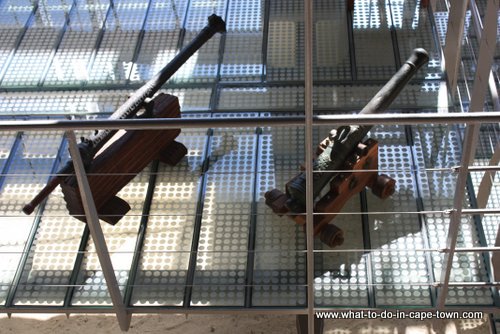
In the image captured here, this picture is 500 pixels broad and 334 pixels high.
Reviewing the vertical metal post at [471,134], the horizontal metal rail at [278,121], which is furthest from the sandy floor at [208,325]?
the horizontal metal rail at [278,121]

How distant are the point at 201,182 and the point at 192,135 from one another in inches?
6.4

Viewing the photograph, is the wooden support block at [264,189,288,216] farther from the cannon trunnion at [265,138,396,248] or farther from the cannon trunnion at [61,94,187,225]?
the cannon trunnion at [61,94,187,225]

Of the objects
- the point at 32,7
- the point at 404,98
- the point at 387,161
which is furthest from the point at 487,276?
the point at 32,7

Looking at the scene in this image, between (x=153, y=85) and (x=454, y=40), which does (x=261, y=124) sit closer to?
(x=153, y=85)

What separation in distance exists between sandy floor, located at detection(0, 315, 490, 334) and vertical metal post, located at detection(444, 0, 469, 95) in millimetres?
709

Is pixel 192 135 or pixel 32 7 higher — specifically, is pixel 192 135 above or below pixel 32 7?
below

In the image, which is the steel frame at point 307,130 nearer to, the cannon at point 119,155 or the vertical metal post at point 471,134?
the vertical metal post at point 471,134

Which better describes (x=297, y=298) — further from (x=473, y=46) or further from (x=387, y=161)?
(x=473, y=46)

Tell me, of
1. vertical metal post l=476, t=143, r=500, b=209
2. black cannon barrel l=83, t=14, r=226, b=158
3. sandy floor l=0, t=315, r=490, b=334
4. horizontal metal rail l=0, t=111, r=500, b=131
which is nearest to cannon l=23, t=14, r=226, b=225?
black cannon barrel l=83, t=14, r=226, b=158

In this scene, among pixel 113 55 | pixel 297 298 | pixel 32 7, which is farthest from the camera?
pixel 32 7

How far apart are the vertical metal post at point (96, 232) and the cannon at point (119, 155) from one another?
0.16 meters

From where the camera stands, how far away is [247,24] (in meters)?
2.04

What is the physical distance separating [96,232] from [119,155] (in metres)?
0.31

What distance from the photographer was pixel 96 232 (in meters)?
1.19
